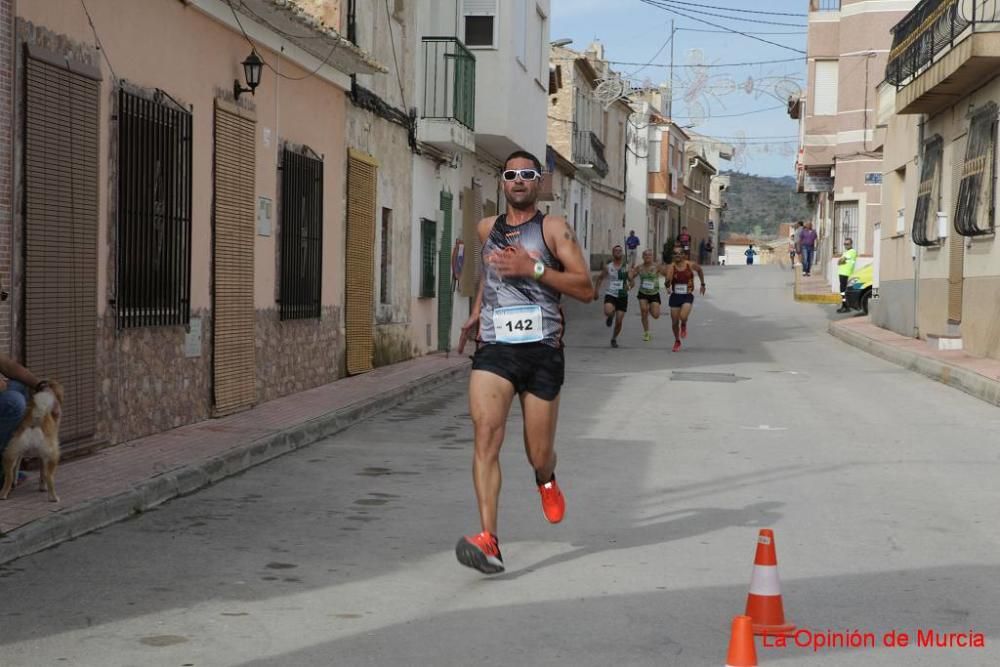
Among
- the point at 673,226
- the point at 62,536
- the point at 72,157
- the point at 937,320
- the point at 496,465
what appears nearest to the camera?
the point at 496,465

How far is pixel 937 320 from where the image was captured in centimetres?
2484

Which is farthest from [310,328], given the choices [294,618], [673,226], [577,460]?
[673,226]

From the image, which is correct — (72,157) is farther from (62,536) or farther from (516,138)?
(516,138)

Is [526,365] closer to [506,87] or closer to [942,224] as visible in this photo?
[506,87]

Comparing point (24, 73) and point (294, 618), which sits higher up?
point (24, 73)

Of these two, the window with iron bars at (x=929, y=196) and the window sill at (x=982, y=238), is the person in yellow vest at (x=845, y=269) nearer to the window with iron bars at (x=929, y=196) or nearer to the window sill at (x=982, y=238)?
the window with iron bars at (x=929, y=196)

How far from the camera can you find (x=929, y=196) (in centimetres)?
2556

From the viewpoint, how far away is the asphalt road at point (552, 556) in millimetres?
5387

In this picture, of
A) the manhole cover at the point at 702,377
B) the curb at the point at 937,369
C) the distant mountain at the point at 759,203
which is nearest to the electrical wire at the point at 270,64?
the manhole cover at the point at 702,377

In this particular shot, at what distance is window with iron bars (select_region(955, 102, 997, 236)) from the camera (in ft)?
68.6

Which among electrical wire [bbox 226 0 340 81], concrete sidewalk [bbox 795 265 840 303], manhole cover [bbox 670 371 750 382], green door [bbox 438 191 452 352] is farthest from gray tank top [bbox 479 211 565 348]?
concrete sidewalk [bbox 795 265 840 303]

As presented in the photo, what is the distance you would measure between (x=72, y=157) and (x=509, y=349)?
4501 mm

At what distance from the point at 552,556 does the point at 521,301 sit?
4.35 feet

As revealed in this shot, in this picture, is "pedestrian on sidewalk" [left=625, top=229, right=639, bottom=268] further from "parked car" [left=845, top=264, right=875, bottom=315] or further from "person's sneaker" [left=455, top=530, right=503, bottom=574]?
"person's sneaker" [left=455, top=530, right=503, bottom=574]
